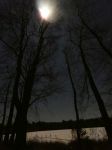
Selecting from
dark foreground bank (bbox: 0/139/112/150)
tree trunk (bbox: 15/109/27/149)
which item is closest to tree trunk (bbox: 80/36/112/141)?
dark foreground bank (bbox: 0/139/112/150)

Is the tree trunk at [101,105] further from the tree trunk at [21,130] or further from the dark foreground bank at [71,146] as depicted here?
the tree trunk at [21,130]

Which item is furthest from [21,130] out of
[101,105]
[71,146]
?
[101,105]

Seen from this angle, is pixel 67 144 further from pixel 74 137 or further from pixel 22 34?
pixel 22 34

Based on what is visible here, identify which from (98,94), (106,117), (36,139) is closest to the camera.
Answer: (106,117)

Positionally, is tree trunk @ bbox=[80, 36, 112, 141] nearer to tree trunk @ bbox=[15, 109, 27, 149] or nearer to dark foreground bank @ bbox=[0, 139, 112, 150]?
dark foreground bank @ bbox=[0, 139, 112, 150]

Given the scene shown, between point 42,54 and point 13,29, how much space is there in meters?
2.99

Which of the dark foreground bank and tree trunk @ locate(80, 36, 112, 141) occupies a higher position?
tree trunk @ locate(80, 36, 112, 141)

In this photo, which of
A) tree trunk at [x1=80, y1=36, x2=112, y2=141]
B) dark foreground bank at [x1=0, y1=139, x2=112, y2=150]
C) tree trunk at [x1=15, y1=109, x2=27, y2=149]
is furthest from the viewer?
tree trunk at [x1=80, y1=36, x2=112, y2=141]

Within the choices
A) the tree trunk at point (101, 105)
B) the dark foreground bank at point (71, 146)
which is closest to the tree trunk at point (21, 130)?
the dark foreground bank at point (71, 146)

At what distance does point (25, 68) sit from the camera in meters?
21.0

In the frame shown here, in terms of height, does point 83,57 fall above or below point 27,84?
above

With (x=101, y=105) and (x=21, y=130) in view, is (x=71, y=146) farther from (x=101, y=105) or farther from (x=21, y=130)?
Answer: (x=21, y=130)

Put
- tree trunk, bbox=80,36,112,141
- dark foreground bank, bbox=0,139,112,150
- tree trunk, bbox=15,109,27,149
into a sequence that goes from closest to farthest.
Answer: tree trunk, bbox=15,109,27,149 → dark foreground bank, bbox=0,139,112,150 → tree trunk, bbox=80,36,112,141

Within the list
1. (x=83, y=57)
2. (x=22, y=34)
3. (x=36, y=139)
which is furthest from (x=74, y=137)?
(x=22, y=34)
